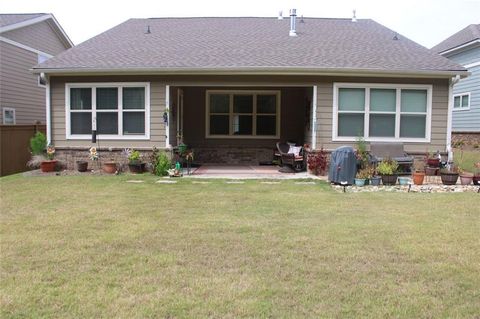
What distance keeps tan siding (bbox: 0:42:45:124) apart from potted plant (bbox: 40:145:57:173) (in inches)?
218

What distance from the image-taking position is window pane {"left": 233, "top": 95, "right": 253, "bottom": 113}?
601 inches

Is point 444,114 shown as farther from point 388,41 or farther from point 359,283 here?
point 359,283

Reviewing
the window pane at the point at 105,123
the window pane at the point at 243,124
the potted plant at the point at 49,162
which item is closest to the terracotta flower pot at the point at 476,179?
the window pane at the point at 243,124

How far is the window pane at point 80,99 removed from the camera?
12.4m

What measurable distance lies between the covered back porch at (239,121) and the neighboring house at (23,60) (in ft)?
17.9

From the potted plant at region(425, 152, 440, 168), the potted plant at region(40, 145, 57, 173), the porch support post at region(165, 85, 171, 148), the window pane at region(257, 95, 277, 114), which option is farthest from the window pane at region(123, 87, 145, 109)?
the potted plant at region(425, 152, 440, 168)

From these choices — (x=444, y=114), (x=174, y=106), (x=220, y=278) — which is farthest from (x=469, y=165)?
(x=220, y=278)

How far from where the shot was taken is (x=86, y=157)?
40.7 feet

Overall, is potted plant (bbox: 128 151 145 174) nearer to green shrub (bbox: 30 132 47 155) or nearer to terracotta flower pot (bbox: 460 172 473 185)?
green shrub (bbox: 30 132 47 155)

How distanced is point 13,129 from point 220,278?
1190cm

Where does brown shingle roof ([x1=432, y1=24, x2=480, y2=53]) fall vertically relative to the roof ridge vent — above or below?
above

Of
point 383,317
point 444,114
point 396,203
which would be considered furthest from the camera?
point 444,114

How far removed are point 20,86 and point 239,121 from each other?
8.72m

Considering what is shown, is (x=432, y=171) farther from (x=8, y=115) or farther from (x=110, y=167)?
(x=8, y=115)
